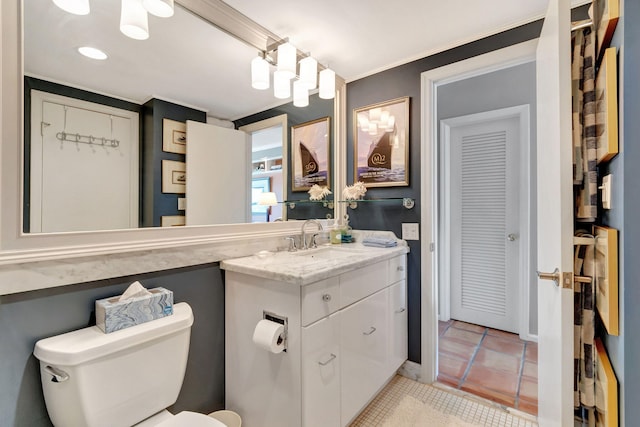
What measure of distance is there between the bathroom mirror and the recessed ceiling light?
0.01 m

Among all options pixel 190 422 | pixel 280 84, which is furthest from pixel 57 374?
pixel 280 84

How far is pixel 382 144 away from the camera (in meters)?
2.17

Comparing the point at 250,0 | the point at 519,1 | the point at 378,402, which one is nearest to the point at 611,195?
the point at 519,1

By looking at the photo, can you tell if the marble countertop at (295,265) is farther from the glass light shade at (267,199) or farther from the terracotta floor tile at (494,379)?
the terracotta floor tile at (494,379)

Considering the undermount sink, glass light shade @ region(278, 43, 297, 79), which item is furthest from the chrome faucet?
glass light shade @ region(278, 43, 297, 79)

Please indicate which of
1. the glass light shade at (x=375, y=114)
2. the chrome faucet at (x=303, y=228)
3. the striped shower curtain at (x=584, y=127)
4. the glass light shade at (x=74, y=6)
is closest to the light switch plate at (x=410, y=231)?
the chrome faucet at (x=303, y=228)

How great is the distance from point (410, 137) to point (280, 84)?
3.23 ft

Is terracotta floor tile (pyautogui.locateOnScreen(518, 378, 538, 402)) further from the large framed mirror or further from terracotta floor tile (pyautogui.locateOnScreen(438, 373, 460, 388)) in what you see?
the large framed mirror

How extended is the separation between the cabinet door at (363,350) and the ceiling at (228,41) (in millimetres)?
1334

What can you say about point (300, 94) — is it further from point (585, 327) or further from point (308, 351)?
point (585, 327)

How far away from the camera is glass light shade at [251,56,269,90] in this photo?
5.55ft

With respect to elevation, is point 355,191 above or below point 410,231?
above

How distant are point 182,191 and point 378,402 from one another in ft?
5.61
